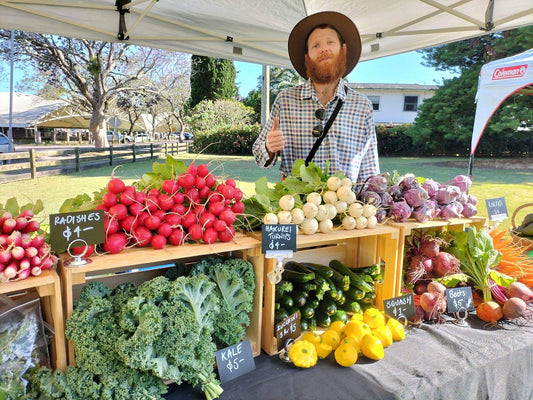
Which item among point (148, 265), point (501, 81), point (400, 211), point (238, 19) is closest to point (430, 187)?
point (400, 211)

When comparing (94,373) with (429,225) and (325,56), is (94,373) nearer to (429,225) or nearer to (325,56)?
(429,225)

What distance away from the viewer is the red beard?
2342mm

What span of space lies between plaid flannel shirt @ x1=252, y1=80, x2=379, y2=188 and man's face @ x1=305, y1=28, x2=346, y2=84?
0.12 m

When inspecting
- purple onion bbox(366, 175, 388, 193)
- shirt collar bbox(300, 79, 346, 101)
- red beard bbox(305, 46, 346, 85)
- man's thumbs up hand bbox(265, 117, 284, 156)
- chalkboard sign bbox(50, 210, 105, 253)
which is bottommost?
chalkboard sign bbox(50, 210, 105, 253)

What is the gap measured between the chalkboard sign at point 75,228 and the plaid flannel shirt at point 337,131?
4.34 ft

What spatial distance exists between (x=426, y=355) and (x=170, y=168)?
1.36 m

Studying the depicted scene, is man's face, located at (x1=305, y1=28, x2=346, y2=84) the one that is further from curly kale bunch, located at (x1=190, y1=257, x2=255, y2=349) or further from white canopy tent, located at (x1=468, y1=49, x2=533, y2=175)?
white canopy tent, located at (x1=468, y1=49, x2=533, y2=175)

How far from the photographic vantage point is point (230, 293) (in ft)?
4.83

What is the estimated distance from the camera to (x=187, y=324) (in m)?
1.23

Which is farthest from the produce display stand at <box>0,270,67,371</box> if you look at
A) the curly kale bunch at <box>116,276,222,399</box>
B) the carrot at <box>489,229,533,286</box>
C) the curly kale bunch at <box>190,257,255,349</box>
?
the carrot at <box>489,229,533,286</box>

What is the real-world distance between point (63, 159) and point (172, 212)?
11486mm

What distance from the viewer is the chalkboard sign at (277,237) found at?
4.83 feet

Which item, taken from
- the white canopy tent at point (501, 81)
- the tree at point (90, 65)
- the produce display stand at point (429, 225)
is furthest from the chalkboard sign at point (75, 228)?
the tree at point (90, 65)

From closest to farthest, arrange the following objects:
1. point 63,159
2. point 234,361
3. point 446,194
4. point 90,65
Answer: point 234,361 → point 446,194 → point 63,159 → point 90,65
